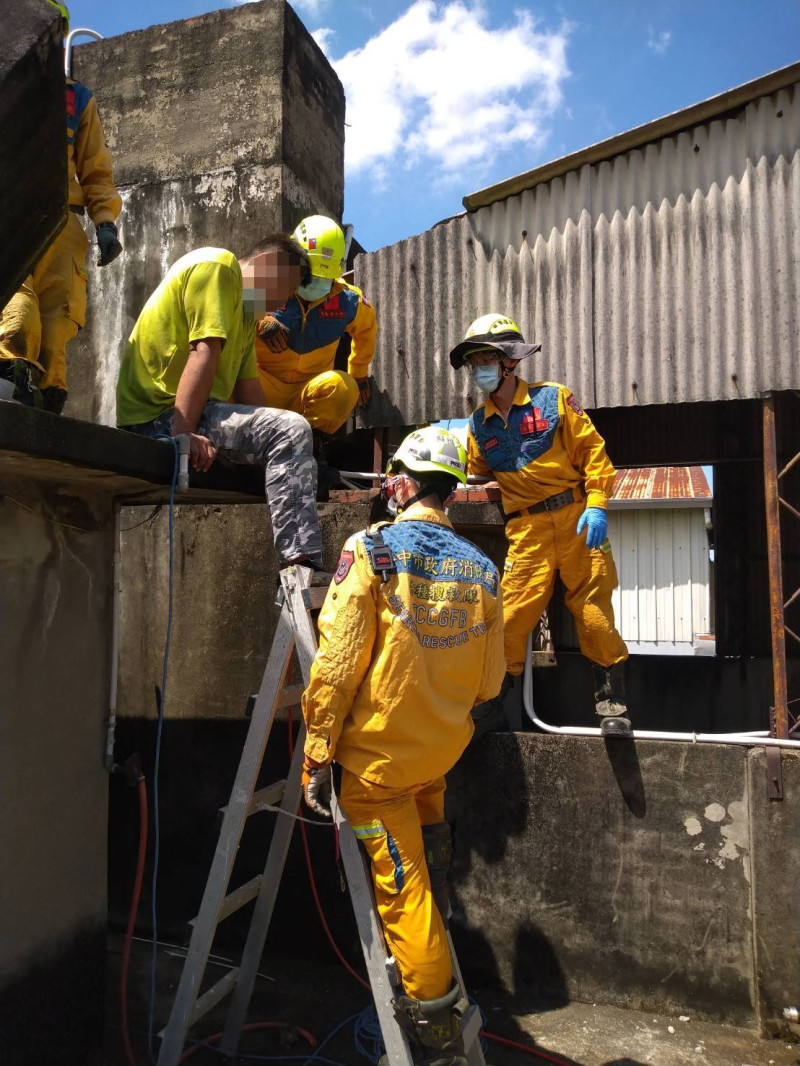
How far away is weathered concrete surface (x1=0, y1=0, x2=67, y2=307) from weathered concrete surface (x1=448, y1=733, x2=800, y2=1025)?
3.31 meters

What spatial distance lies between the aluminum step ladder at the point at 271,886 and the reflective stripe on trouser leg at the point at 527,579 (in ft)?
4.61

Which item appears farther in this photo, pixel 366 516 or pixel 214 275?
pixel 366 516

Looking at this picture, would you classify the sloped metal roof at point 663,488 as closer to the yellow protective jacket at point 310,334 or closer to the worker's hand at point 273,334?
the yellow protective jacket at point 310,334

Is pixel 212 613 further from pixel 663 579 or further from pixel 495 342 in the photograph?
pixel 663 579

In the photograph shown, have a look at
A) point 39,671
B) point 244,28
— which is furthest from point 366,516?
point 244,28

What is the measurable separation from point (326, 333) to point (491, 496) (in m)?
1.41

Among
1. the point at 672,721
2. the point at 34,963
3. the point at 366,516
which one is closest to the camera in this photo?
the point at 34,963

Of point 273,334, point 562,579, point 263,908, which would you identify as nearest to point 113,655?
point 263,908

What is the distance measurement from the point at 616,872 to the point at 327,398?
301 cm

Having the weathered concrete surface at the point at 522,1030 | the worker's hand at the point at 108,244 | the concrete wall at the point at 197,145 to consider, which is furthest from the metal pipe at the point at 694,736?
the concrete wall at the point at 197,145

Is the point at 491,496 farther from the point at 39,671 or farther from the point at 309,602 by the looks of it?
the point at 39,671

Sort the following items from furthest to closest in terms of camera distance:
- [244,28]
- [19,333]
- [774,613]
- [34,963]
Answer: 1. [244,28]
2. [774,613]
3. [19,333]
4. [34,963]

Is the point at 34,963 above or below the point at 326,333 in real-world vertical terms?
below

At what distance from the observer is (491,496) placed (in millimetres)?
4656
